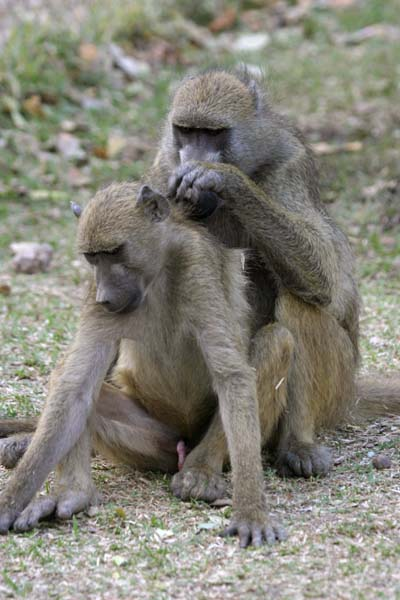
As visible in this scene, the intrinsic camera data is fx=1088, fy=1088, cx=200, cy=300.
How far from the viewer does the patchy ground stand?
3703 millimetres

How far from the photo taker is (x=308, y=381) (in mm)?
4844

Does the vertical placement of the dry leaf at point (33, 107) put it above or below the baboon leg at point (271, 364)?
above

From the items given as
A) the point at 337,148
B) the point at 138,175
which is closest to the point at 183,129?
the point at 138,175

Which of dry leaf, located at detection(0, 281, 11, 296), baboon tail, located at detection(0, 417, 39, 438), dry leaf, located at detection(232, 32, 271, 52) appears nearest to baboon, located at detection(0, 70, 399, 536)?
baboon tail, located at detection(0, 417, 39, 438)

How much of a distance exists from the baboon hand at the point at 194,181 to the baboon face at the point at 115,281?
0.48 metres

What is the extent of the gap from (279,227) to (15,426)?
1.52m

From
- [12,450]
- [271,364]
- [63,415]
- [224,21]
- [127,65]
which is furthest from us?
[224,21]

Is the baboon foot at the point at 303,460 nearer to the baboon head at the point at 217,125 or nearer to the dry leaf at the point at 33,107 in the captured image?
the baboon head at the point at 217,125

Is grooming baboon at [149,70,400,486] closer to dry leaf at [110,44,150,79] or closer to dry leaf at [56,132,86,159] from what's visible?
dry leaf at [56,132,86,159]

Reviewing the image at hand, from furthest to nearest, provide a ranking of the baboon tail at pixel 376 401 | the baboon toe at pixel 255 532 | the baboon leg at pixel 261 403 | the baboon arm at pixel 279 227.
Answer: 1. the baboon tail at pixel 376 401
2. the baboon arm at pixel 279 227
3. the baboon leg at pixel 261 403
4. the baboon toe at pixel 255 532

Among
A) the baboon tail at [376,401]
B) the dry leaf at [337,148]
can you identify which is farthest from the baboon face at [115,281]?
the dry leaf at [337,148]

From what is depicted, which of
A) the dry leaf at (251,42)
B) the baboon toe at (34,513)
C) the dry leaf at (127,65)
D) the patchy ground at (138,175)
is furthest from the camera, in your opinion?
the dry leaf at (251,42)

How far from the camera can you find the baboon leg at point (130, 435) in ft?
15.0

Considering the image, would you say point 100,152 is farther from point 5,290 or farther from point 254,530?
point 254,530
